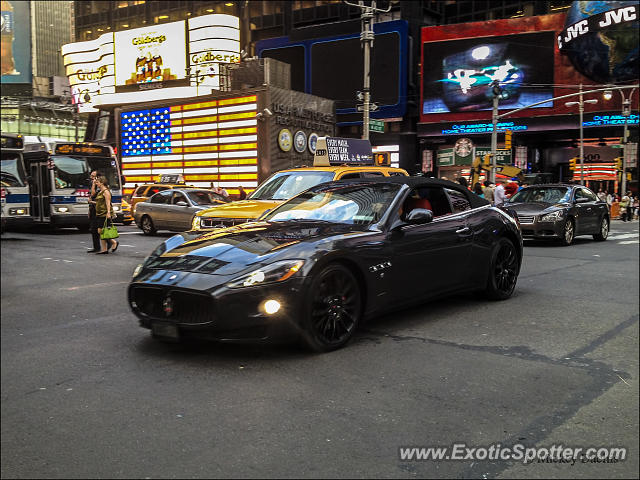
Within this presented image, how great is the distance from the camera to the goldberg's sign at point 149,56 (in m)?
3.19

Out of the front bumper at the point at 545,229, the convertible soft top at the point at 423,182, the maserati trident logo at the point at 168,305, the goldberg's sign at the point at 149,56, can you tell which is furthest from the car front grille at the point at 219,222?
the front bumper at the point at 545,229

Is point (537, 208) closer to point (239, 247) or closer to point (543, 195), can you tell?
point (543, 195)

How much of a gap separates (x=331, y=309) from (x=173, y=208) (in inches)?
494

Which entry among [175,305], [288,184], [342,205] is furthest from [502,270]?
[288,184]

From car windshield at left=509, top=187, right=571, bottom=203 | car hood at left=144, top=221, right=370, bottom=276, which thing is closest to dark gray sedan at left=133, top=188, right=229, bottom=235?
car windshield at left=509, top=187, right=571, bottom=203

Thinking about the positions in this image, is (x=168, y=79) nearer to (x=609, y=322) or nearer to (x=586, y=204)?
(x=609, y=322)

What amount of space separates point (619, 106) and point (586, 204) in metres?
26.0

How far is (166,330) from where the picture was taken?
13.6 ft

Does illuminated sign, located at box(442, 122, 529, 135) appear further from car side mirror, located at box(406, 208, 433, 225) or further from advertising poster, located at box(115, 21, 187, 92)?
advertising poster, located at box(115, 21, 187, 92)

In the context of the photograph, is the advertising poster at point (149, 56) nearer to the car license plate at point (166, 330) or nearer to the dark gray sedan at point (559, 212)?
the car license plate at point (166, 330)

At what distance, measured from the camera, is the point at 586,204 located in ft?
45.1

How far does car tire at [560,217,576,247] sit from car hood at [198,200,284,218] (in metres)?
6.84

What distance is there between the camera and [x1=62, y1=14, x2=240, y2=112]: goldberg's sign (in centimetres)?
319

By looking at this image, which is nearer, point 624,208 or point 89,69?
point 89,69
